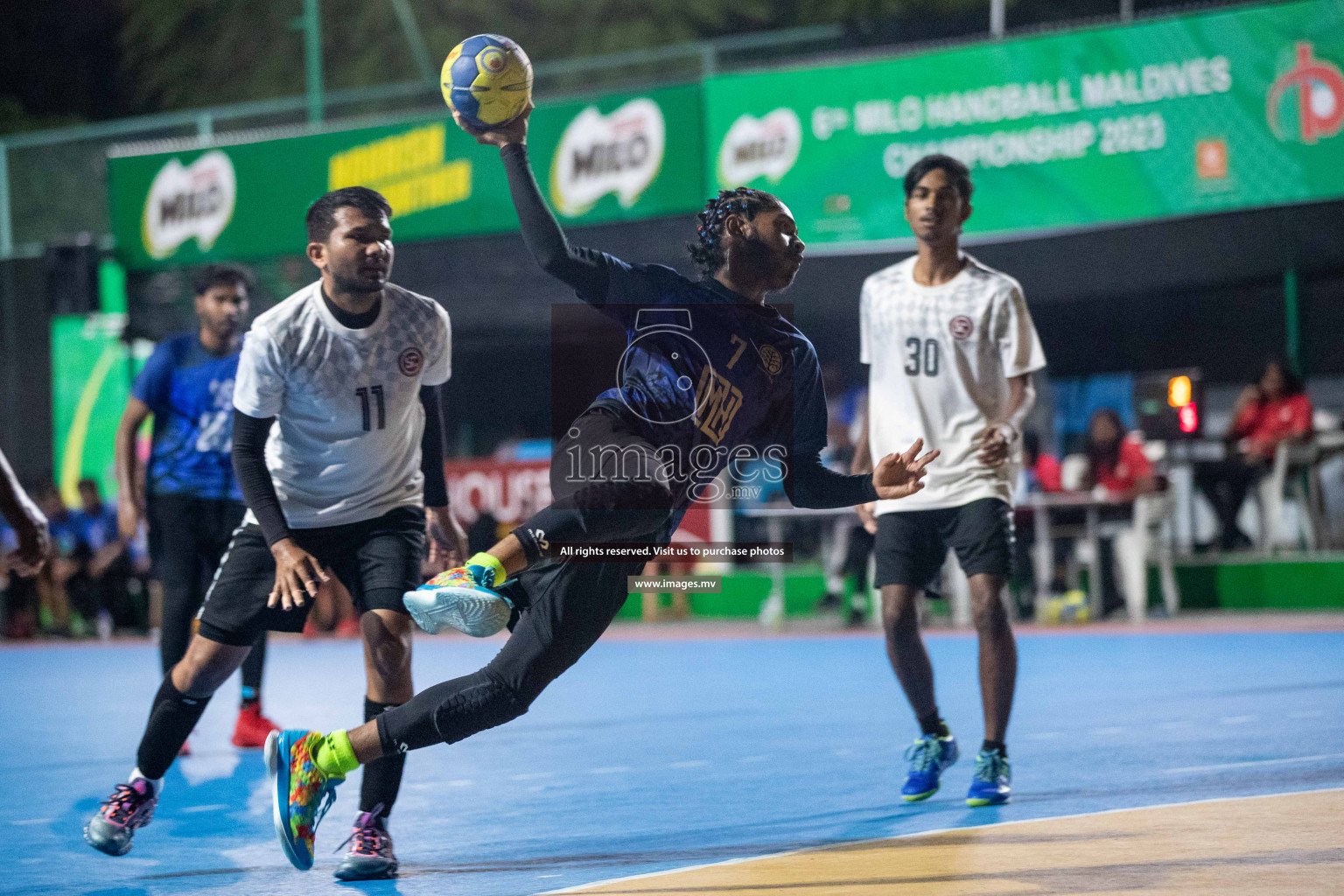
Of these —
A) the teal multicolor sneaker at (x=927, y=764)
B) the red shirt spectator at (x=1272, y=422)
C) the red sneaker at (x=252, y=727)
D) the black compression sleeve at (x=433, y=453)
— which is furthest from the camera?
the red shirt spectator at (x=1272, y=422)

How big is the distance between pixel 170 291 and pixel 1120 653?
12758 millimetres

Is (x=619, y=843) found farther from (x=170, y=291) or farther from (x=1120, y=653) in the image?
(x=170, y=291)

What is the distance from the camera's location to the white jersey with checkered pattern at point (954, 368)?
581 centimetres

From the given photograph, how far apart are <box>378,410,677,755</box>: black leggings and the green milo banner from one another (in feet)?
37.5

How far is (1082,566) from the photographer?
14188 millimetres

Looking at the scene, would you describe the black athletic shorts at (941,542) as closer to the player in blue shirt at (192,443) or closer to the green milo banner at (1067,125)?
the player in blue shirt at (192,443)

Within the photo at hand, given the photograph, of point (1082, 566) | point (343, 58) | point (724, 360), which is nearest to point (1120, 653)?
point (1082, 566)

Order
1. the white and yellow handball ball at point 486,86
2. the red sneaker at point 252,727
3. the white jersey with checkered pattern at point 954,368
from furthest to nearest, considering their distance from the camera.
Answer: the red sneaker at point 252,727 < the white jersey with checkered pattern at point 954,368 < the white and yellow handball ball at point 486,86

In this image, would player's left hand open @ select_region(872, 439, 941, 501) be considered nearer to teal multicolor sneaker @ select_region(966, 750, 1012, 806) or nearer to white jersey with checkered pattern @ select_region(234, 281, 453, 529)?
white jersey with checkered pattern @ select_region(234, 281, 453, 529)

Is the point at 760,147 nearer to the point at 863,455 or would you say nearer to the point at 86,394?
the point at 86,394

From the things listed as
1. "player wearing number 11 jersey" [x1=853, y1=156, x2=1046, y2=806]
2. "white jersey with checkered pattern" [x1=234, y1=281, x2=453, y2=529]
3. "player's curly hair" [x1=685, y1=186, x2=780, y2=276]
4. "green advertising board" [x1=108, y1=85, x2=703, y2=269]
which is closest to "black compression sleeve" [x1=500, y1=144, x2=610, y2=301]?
"player's curly hair" [x1=685, y1=186, x2=780, y2=276]

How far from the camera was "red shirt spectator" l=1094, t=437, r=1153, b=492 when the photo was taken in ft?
43.0

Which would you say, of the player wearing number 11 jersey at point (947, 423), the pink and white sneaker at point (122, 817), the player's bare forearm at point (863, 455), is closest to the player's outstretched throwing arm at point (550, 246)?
the player wearing number 11 jersey at point (947, 423)

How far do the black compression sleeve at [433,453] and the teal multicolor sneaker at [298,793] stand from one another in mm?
1075
